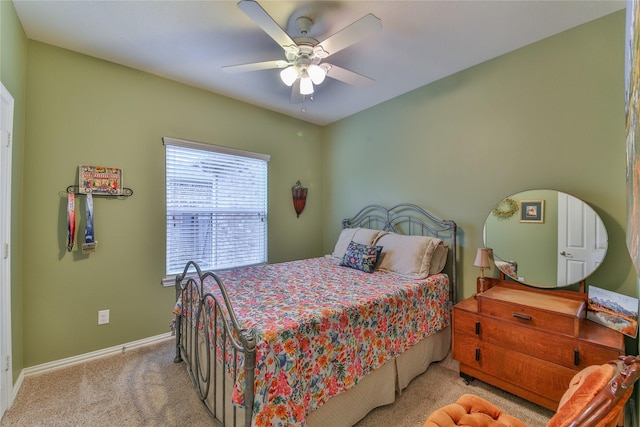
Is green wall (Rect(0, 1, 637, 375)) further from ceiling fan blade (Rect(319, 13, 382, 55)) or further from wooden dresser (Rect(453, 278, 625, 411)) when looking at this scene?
ceiling fan blade (Rect(319, 13, 382, 55))

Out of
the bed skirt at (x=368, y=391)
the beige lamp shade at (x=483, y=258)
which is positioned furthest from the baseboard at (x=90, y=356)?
the beige lamp shade at (x=483, y=258)

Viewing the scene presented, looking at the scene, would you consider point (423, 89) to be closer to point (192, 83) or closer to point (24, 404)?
point (192, 83)

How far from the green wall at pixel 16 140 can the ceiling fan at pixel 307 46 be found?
141 centimetres

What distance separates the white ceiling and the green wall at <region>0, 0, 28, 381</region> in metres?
0.17

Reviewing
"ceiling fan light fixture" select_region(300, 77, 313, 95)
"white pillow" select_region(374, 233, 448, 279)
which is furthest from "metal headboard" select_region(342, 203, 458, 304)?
"ceiling fan light fixture" select_region(300, 77, 313, 95)

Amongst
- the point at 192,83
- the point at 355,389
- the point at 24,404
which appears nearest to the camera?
the point at 355,389

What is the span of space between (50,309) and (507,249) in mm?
3980

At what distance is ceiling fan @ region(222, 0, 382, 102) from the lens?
155cm

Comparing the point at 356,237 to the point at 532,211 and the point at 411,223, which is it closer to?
the point at 411,223

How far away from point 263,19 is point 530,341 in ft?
8.72

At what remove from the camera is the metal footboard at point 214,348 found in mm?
1255

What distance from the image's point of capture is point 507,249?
2.38m

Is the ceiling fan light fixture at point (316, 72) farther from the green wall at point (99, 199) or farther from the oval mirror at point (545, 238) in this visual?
the oval mirror at point (545, 238)

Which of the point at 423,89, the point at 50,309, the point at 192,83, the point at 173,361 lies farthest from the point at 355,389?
the point at 192,83
